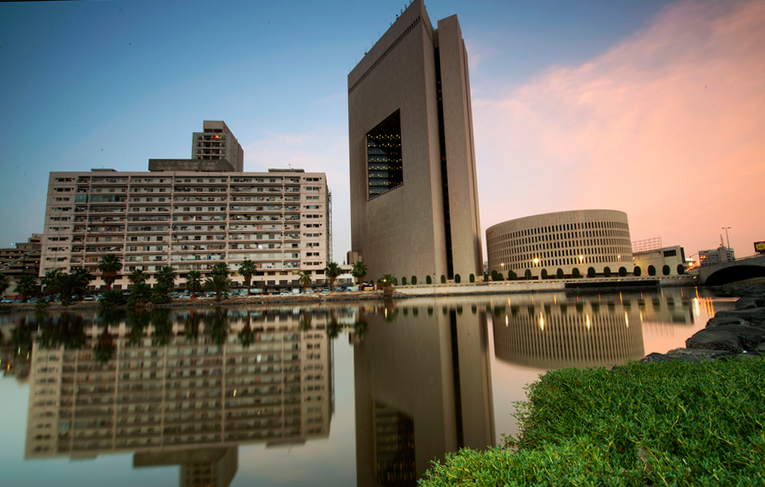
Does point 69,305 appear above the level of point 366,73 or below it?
below

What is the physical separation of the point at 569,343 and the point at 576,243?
4246 inches

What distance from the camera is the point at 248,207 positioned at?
9638 cm

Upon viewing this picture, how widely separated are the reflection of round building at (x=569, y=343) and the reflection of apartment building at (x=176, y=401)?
757cm

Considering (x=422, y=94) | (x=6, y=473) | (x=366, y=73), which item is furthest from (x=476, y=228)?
(x=6, y=473)

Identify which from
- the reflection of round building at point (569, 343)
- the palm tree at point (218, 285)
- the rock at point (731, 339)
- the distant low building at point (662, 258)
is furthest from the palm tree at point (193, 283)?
the distant low building at point (662, 258)

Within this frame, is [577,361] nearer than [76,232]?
Yes

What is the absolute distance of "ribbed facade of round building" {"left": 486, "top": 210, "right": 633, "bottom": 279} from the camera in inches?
4375

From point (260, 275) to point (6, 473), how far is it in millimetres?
90546

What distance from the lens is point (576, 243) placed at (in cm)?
11181

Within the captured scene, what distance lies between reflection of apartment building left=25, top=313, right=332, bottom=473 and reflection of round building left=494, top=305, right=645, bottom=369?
7.57 meters

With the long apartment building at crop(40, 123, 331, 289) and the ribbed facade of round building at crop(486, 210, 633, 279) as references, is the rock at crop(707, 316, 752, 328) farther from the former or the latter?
the ribbed facade of round building at crop(486, 210, 633, 279)

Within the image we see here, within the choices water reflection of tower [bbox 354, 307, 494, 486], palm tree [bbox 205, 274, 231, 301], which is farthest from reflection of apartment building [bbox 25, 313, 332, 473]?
palm tree [bbox 205, 274, 231, 301]

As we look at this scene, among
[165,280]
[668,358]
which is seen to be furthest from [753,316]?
[165,280]

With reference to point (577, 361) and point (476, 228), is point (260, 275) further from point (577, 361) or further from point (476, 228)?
point (577, 361)
